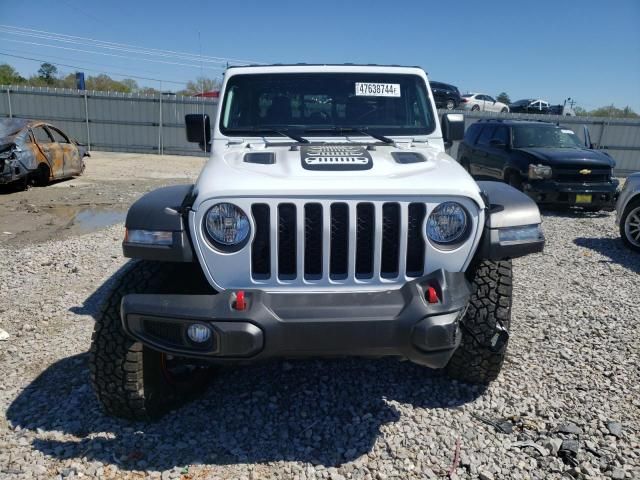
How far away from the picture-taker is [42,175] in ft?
35.7

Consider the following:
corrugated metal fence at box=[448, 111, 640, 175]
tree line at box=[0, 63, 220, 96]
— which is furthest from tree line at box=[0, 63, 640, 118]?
corrugated metal fence at box=[448, 111, 640, 175]

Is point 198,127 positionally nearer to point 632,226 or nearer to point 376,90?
point 376,90

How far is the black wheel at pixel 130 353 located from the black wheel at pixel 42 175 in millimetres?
9407

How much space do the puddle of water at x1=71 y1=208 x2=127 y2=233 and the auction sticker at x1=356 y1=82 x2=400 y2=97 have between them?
5.24 metres

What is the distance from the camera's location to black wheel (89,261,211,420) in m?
2.71

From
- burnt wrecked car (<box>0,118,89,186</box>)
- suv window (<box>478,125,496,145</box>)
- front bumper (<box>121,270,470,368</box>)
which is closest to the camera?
front bumper (<box>121,270,470,368</box>)

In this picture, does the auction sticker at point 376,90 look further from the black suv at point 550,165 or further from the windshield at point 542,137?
the windshield at point 542,137

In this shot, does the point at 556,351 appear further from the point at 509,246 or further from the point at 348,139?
the point at 348,139

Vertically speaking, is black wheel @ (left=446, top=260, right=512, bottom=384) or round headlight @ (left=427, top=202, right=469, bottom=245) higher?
round headlight @ (left=427, top=202, right=469, bottom=245)

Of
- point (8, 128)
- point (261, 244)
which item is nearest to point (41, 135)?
point (8, 128)

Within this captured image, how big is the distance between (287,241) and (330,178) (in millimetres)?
387

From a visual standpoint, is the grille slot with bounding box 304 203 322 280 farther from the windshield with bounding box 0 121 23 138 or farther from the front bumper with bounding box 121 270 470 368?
the windshield with bounding box 0 121 23 138

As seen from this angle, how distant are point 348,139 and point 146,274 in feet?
5.56

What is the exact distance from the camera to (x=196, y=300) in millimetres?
2350
